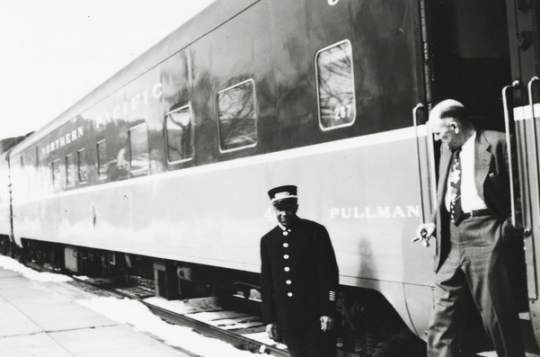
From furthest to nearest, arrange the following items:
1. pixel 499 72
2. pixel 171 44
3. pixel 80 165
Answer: pixel 80 165 < pixel 171 44 < pixel 499 72


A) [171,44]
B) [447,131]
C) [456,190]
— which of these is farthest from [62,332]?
[447,131]

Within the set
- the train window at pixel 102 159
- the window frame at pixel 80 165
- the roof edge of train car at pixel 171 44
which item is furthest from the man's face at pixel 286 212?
the window frame at pixel 80 165

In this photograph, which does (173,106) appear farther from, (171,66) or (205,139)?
(205,139)

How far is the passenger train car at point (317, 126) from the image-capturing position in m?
4.41

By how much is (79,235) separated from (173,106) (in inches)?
208

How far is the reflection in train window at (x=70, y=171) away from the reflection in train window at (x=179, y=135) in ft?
17.5

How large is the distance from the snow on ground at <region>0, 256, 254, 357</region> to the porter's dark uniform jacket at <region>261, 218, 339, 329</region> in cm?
231

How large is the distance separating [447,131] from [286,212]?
111 cm

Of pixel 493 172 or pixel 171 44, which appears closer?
pixel 493 172

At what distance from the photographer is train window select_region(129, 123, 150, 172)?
29.3 ft

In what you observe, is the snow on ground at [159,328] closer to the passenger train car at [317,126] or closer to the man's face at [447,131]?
the passenger train car at [317,126]

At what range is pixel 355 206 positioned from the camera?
16.4ft

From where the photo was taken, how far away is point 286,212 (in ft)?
14.5

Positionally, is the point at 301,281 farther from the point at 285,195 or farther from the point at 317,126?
the point at 317,126
